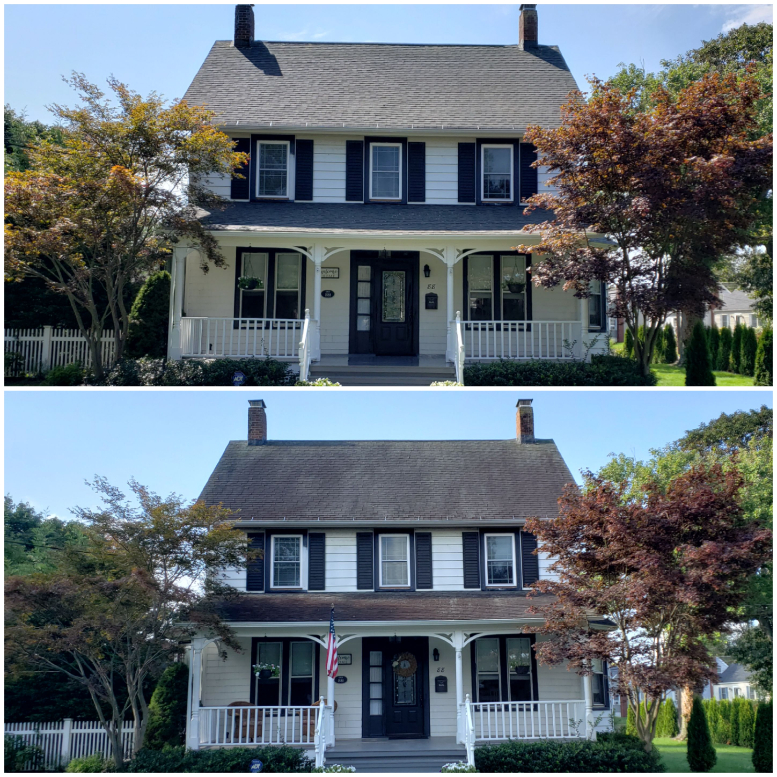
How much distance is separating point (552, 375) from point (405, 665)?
7143mm

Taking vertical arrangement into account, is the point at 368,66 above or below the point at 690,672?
above

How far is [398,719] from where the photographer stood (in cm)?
1603

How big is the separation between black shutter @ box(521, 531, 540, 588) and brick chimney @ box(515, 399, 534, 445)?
3577 millimetres

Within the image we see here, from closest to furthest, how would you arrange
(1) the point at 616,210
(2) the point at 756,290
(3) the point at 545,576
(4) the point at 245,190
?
1. (1) the point at 616,210
2. (3) the point at 545,576
3. (4) the point at 245,190
4. (2) the point at 756,290

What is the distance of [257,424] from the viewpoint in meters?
20.2

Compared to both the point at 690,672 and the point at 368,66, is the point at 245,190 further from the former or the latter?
the point at 690,672

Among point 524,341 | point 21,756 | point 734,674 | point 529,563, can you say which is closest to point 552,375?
point 524,341

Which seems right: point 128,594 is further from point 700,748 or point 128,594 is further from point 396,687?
point 700,748

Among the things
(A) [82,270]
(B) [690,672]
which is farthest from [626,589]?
(A) [82,270]

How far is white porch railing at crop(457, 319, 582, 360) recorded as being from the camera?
1720cm

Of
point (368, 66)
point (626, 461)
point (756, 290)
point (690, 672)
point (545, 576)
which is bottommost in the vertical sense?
point (690, 672)

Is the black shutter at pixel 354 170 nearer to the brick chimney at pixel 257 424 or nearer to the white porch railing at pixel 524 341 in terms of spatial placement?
the white porch railing at pixel 524 341

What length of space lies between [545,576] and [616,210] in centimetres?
810

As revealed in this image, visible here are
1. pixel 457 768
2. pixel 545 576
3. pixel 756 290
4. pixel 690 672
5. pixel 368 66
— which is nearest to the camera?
pixel 690 672
